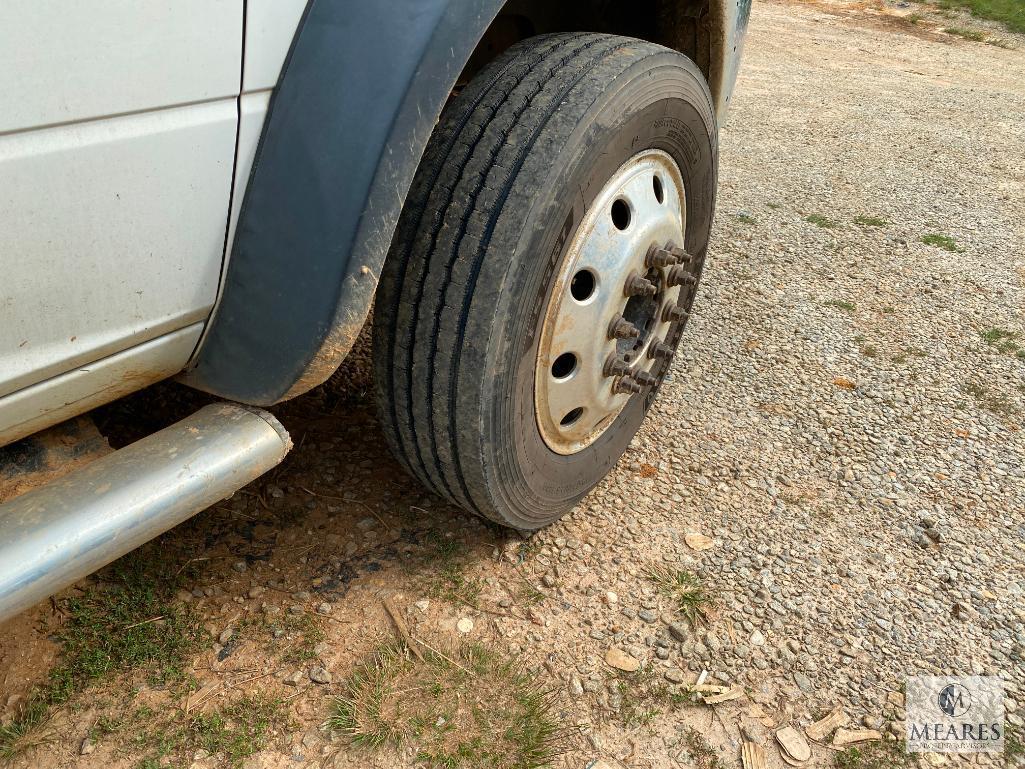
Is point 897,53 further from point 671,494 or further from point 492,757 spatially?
point 492,757

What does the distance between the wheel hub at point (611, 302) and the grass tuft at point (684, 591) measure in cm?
37

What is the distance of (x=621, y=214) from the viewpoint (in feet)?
6.52

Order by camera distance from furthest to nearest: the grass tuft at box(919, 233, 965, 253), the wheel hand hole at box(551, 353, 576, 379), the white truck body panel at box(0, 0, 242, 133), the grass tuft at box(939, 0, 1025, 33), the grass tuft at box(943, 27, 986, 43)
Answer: the grass tuft at box(939, 0, 1025, 33)
the grass tuft at box(943, 27, 986, 43)
the grass tuft at box(919, 233, 965, 253)
the wheel hand hole at box(551, 353, 576, 379)
the white truck body panel at box(0, 0, 242, 133)

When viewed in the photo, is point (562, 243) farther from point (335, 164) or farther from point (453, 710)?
point (453, 710)

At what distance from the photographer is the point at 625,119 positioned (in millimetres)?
1766

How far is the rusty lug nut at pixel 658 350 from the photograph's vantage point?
2.22m

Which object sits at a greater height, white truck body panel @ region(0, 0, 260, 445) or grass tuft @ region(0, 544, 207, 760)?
white truck body panel @ region(0, 0, 260, 445)

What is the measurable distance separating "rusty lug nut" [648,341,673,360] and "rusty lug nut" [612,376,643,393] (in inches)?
7.7

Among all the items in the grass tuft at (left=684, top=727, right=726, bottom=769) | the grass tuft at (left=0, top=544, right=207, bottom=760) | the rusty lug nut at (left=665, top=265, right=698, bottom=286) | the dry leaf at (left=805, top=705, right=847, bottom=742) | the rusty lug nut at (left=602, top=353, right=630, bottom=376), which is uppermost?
the rusty lug nut at (left=665, top=265, right=698, bottom=286)

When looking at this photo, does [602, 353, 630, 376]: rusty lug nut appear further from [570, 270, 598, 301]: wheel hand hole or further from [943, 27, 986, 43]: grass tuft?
[943, 27, 986, 43]: grass tuft

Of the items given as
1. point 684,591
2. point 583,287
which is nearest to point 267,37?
point 583,287

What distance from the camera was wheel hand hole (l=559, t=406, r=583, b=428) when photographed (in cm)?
203

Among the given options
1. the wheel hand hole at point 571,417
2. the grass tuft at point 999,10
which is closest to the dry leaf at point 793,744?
the wheel hand hole at point 571,417

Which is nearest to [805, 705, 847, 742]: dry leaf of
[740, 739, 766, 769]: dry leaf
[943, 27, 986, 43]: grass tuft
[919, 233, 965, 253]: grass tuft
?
[740, 739, 766, 769]: dry leaf
